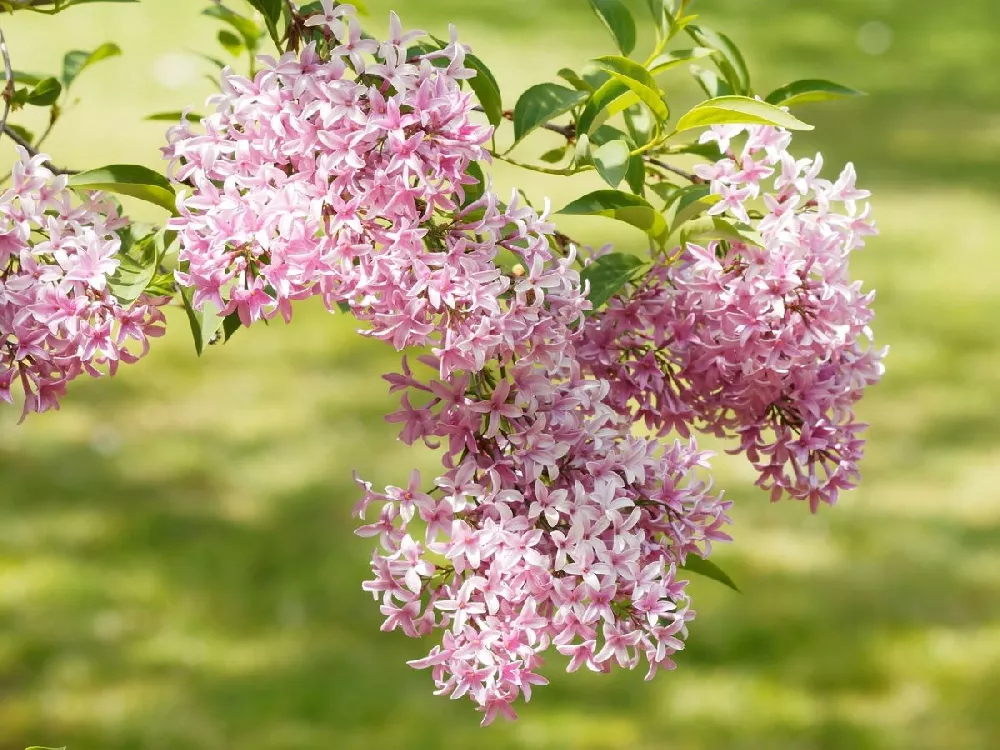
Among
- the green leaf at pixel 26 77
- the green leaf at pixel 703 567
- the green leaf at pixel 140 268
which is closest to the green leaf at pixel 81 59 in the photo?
the green leaf at pixel 26 77

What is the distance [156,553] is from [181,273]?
2.54m

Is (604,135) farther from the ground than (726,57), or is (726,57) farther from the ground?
(726,57)

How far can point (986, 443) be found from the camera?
A: 407 centimetres

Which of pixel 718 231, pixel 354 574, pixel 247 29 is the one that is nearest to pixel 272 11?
pixel 718 231

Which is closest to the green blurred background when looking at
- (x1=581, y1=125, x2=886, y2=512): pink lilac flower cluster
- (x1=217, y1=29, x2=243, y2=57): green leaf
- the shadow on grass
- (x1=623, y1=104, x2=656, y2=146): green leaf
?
the shadow on grass

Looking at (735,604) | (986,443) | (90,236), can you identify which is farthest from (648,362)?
(986,443)

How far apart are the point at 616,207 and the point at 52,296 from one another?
0.42 meters

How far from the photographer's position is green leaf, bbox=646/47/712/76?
1244 mm

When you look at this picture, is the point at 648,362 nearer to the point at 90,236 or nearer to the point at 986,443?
the point at 90,236

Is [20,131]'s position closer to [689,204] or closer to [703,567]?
[689,204]

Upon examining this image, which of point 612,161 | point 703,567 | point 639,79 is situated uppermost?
point 639,79

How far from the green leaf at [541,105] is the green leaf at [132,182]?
0.28 m

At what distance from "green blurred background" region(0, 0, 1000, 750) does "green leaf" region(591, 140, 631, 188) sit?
6.14ft

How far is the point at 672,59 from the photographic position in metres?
1.26
